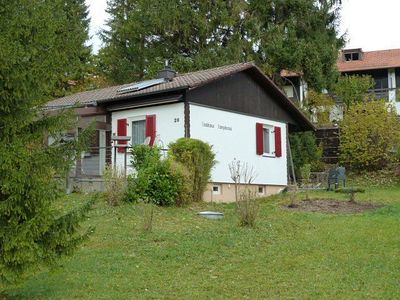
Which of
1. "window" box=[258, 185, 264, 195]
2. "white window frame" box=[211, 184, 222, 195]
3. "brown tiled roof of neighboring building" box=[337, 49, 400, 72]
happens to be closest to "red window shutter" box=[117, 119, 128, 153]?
"white window frame" box=[211, 184, 222, 195]

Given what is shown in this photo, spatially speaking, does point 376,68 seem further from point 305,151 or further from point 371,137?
point 371,137

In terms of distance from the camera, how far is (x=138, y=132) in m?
18.8

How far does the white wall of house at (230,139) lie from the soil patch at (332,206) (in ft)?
12.1

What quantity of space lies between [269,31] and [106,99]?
1359cm

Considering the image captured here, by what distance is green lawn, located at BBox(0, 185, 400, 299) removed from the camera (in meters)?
6.89

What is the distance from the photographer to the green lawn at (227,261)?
6887 mm

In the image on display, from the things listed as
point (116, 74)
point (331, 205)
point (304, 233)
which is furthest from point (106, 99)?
point (116, 74)

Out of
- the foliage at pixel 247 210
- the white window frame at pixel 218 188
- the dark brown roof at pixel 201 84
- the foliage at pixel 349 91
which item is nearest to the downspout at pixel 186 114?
the dark brown roof at pixel 201 84

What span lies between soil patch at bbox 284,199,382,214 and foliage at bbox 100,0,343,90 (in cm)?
1433

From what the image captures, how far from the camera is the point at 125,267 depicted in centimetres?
796

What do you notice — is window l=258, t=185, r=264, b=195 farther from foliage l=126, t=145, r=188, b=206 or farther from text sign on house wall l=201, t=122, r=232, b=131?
foliage l=126, t=145, r=188, b=206

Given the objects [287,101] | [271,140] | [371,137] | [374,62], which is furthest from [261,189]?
[374,62]

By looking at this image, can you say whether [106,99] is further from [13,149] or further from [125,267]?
[13,149]

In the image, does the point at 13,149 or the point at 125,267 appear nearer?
the point at 13,149
